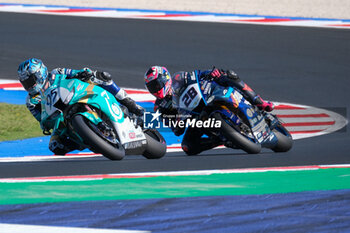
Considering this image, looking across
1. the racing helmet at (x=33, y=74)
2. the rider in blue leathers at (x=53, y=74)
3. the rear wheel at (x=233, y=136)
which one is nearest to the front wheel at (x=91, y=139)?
the rider in blue leathers at (x=53, y=74)

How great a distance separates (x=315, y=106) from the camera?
47.8 ft

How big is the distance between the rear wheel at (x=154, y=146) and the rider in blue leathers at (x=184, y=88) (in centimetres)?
29

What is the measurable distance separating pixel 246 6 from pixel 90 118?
45.3ft

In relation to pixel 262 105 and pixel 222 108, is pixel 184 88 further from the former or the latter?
pixel 262 105

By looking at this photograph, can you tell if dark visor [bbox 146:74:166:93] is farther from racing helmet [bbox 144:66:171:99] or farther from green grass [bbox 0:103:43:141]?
green grass [bbox 0:103:43:141]

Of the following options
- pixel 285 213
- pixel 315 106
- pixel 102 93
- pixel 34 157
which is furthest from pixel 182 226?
pixel 315 106

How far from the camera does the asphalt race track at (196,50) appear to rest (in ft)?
53.2

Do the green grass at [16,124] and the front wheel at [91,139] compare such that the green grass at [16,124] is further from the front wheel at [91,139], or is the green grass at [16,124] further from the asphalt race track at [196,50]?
the front wheel at [91,139]

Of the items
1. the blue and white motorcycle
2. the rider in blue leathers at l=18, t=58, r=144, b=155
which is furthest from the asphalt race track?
the rider in blue leathers at l=18, t=58, r=144, b=155

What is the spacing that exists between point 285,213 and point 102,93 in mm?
3409

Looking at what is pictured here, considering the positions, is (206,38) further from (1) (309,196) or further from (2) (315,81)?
(1) (309,196)

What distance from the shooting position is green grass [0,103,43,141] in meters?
12.1

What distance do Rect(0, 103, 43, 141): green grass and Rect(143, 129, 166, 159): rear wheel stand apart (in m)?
2.78

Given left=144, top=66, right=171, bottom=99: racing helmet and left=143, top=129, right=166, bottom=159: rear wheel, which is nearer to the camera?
left=144, top=66, right=171, bottom=99: racing helmet
